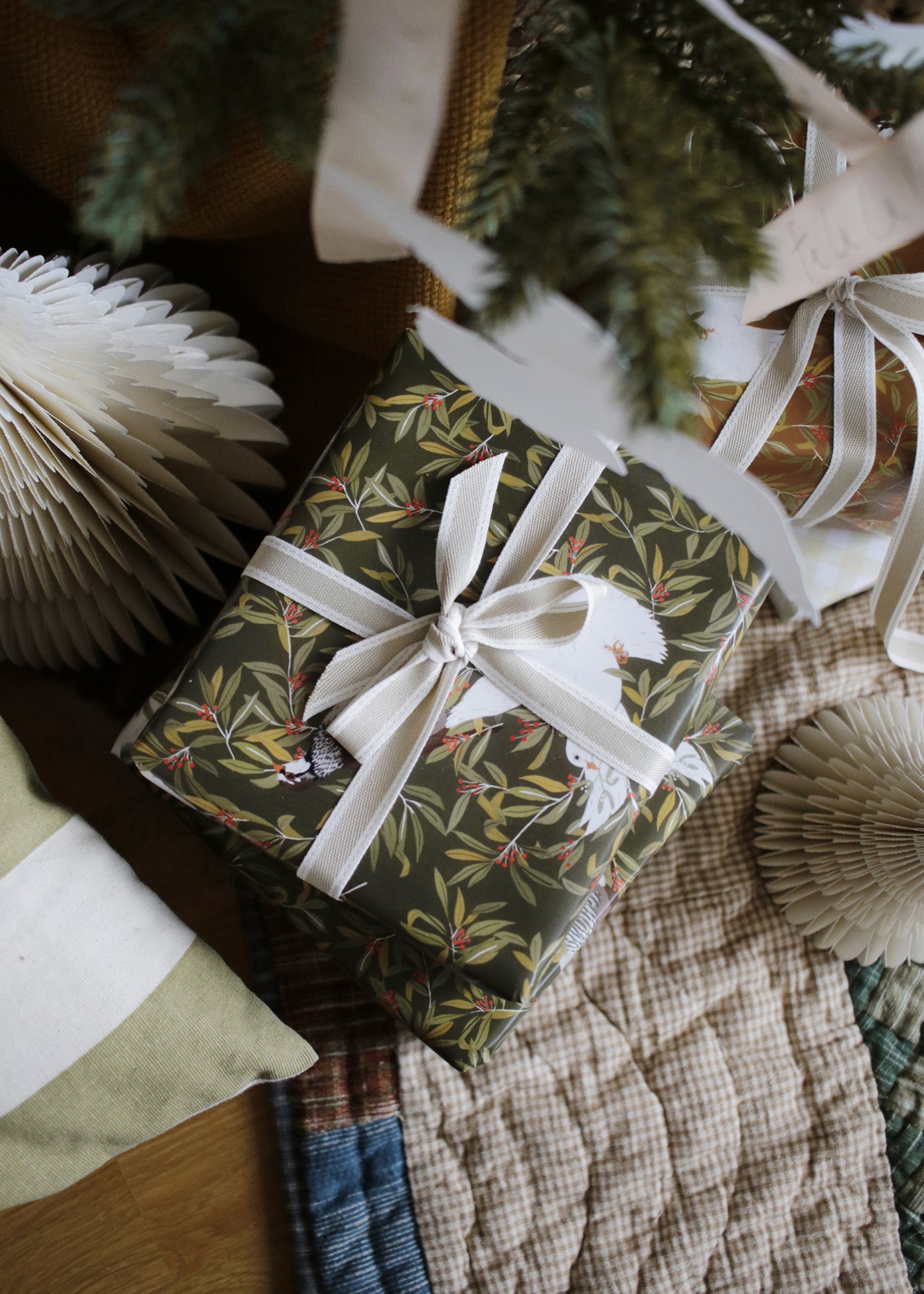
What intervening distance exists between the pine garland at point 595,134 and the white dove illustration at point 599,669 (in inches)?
11.2

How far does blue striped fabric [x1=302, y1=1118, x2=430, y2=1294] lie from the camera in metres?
0.70

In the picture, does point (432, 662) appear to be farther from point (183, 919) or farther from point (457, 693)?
point (183, 919)

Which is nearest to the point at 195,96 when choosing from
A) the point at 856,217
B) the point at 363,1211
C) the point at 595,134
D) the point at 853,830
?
the point at 595,134

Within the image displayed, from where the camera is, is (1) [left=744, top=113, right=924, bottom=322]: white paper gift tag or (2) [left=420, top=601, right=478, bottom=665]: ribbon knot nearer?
(1) [left=744, top=113, right=924, bottom=322]: white paper gift tag

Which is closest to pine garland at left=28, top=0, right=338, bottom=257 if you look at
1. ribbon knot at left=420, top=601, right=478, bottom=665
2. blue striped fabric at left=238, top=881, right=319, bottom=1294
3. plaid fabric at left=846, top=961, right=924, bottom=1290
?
ribbon knot at left=420, top=601, right=478, bottom=665

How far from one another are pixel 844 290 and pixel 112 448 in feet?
1.59

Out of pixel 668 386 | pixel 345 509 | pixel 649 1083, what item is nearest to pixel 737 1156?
pixel 649 1083

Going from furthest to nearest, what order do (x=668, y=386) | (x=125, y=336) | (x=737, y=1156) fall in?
1. (x=737, y=1156)
2. (x=125, y=336)
3. (x=668, y=386)

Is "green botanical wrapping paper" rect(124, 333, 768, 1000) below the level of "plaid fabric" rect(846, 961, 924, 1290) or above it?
above

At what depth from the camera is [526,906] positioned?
21.1 inches

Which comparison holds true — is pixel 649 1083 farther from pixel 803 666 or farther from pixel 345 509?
pixel 345 509

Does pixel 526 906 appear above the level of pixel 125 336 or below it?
below

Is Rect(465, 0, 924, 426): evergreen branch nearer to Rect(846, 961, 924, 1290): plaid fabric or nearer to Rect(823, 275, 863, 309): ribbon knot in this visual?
Rect(823, 275, 863, 309): ribbon knot

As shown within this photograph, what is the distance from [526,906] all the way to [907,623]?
0.49 m
